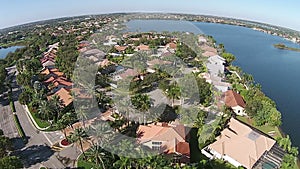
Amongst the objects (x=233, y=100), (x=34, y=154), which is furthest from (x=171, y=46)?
(x=34, y=154)

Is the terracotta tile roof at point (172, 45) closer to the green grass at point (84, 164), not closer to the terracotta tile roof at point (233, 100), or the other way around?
the terracotta tile roof at point (233, 100)

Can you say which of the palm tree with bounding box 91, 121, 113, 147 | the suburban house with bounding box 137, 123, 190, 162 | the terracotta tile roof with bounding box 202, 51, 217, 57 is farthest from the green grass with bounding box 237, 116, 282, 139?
the terracotta tile roof with bounding box 202, 51, 217, 57

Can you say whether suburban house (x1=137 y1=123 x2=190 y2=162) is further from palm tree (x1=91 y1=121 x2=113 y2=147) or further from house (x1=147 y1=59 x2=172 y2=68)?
house (x1=147 y1=59 x2=172 y2=68)

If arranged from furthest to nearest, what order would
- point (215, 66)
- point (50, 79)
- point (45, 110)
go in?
point (215, 66)
point (50, 79)
point (45, 110)

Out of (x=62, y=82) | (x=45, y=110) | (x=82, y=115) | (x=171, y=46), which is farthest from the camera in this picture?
(x=171, y=46)

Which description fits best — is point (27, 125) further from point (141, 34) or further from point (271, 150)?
point (141, 34)

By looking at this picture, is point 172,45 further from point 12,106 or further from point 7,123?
point 7,123

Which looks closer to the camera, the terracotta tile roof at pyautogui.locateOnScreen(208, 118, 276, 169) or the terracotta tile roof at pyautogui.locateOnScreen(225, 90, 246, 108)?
the terracotta tile roof at pyautogui.locateOnScreen(208, 118, 276, 169)

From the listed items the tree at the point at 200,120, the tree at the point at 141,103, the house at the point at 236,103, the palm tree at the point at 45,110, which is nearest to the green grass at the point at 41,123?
the palm tree at the point at 45,110
